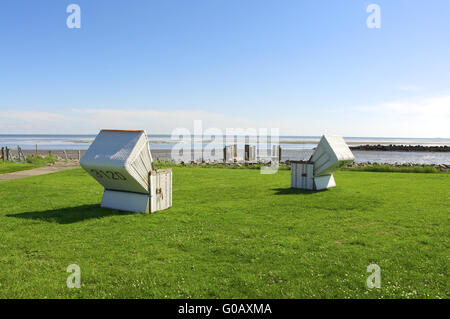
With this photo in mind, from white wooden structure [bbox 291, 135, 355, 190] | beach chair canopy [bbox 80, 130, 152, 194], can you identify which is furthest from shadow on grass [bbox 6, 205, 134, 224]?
white wooden structure [bbox 291, 135, 355, 190]

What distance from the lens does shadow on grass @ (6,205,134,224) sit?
8672 mm

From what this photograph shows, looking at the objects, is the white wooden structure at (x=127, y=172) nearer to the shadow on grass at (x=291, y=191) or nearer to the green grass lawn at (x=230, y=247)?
the green grass lawn at (x=230, y=247)

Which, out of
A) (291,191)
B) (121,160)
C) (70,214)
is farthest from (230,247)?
(291,191)

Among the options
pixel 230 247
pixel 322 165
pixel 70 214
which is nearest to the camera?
pixel 230 247

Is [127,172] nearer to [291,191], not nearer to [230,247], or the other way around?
[230,247]

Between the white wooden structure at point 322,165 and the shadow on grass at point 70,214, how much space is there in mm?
8140

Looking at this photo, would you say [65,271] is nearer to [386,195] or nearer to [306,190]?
[306,190]

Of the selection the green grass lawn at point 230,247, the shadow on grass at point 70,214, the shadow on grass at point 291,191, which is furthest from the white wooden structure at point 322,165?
the shadow on grass at point 70,214

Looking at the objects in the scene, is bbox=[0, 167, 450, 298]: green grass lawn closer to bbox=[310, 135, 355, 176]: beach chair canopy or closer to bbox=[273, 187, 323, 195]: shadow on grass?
bbox=[273, 187, 323, 195]: shadow on grass

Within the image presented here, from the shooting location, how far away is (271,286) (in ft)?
15.7

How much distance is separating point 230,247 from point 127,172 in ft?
12.6

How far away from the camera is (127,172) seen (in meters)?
8.57
